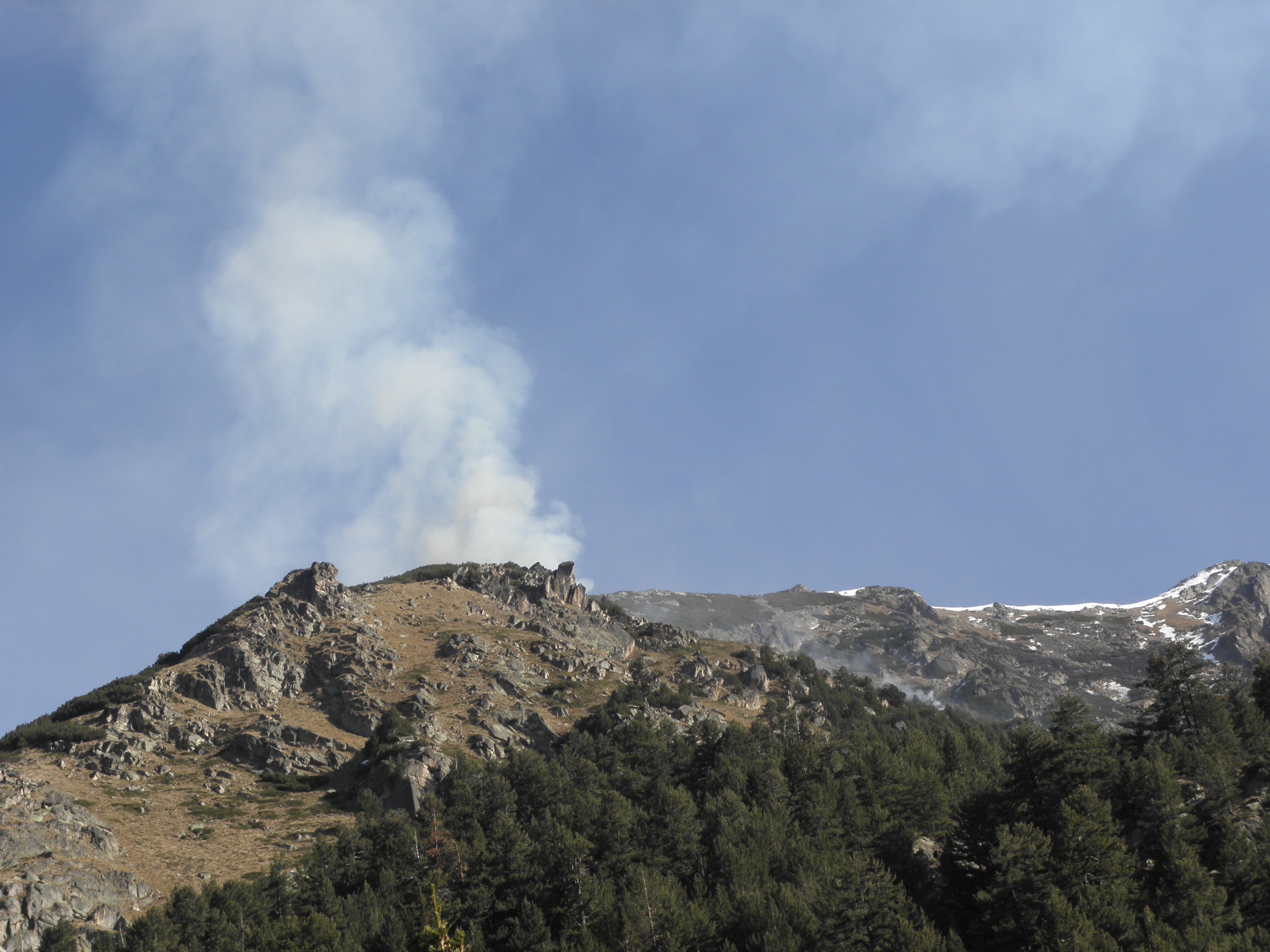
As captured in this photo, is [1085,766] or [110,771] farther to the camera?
[110,771]

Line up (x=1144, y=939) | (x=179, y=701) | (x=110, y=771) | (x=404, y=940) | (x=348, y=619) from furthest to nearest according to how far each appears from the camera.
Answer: (x=348, y=619) → (x=179, y=701) → (x=110, y=771) → (x=404, y=940) → (x=1144, y=939)

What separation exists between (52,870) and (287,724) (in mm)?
47993

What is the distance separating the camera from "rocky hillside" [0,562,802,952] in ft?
307

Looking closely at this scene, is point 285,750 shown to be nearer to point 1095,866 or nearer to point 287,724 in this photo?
point 287,724

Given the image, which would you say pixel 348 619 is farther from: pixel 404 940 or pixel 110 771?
Result: pixel 404 940

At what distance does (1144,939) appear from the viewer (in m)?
59.8

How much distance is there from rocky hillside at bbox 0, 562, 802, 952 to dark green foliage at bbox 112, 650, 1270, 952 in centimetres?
1352

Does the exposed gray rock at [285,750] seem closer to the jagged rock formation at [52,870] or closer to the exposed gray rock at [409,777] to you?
the exposed gray rock at [409,777]

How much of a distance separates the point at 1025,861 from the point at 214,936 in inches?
2936

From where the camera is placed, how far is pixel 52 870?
8806cm

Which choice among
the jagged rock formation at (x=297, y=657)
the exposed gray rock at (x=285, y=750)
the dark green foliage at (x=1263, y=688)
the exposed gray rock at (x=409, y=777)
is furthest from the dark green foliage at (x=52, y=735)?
the dark green foliage at (x=1263, y=688)

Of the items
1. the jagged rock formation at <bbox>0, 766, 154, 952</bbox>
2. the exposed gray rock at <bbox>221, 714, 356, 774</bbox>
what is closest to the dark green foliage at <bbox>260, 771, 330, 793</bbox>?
the exposed gray rock at <bbox>221, 714, 356, 774</bbox>

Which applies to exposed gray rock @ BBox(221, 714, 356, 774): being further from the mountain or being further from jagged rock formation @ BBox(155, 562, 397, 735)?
jagged rock formation @ BBox(155, 562, 397, 735)

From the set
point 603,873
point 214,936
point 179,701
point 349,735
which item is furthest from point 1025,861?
point 179,701
